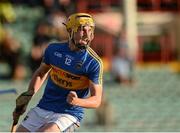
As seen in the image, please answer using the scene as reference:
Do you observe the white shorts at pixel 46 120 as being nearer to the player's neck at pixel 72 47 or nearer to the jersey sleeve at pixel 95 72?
the jersey sleeve at pixel 95 72

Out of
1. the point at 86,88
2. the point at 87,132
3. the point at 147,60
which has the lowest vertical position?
the point at 147,60

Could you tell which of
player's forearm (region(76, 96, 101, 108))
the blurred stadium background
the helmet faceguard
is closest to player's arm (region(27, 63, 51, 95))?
the helmet faceguard

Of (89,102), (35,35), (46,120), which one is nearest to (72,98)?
(89,102)

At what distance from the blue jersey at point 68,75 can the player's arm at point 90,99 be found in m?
0.05

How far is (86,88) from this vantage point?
6.11 metres

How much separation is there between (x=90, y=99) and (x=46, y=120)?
48cm

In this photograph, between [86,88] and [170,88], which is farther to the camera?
[170,88]

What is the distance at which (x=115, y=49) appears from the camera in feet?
49.0

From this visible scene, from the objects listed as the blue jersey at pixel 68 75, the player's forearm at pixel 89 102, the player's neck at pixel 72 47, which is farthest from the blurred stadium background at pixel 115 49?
the player's forearm at pixel 89 102

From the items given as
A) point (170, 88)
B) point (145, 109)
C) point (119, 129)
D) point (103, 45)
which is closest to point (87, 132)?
point (119, 129)

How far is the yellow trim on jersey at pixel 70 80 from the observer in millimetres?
6066

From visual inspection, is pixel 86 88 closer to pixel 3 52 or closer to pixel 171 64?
pixel 3 52

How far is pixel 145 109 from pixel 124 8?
3003mm

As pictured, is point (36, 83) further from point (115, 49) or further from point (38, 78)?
point (115, 49)
